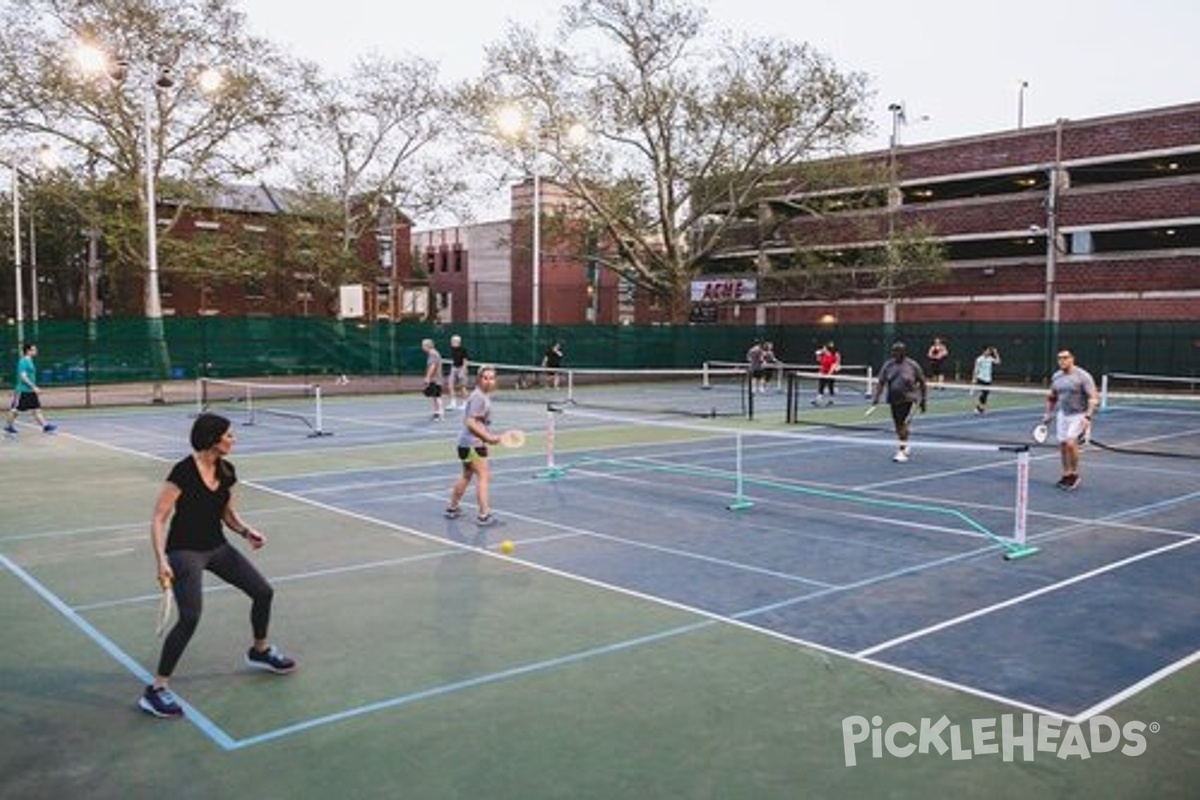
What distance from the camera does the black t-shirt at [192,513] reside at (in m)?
6.26

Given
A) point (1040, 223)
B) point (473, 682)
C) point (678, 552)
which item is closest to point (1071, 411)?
point (678, 552)

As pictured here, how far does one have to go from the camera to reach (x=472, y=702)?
6406 mm

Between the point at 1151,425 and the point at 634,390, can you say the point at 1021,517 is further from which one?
the point at 634,390

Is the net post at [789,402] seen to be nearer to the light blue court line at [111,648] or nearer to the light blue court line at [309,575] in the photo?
the light blue court line at [309,575]

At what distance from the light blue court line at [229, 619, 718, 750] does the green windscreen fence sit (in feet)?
90.2

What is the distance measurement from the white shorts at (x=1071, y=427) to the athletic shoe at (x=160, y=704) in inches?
519

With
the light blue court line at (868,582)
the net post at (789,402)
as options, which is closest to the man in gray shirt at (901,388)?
the net post at (789,402)

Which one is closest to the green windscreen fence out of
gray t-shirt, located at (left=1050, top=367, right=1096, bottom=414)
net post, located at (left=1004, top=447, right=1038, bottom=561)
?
gray t-shirt, located at (left=1050, top=367, right=1096, bottom=414)

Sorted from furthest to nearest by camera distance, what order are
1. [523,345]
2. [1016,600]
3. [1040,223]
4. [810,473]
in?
[1040,223] → [523,345] → [810,473] → [1016,600]

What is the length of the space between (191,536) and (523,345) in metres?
35.9

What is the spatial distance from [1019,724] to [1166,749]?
78cm

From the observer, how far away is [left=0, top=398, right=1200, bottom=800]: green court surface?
17.3 ft

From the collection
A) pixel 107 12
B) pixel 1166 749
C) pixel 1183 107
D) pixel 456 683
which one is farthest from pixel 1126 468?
pixel 107 12

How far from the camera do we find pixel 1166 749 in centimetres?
569
